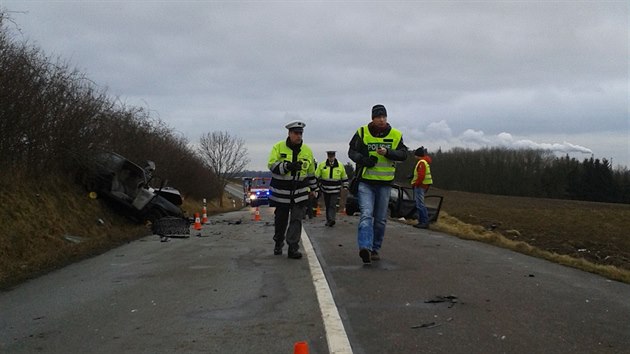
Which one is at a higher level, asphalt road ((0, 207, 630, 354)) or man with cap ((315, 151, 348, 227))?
man with cap ((315, 151, 348, 227))

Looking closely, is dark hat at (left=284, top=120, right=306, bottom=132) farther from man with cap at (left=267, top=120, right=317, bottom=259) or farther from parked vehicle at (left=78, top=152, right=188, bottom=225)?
parked vehicle at (left=78, top=152, right=188, bottom=225)

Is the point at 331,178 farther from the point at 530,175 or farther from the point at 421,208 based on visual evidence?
the point at 530,175

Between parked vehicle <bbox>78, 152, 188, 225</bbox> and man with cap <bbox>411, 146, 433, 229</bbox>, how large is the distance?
621 cm

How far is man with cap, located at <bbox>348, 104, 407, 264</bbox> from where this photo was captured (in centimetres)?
707

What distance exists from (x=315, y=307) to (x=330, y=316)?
35cm

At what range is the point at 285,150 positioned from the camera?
7.98 metres

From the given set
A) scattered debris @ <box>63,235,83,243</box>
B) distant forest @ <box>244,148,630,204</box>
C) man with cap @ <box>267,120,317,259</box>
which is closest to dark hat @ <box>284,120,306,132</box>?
man with cap @ <box>267,120,317,259</box>

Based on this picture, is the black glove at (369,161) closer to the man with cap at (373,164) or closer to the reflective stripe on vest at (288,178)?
the man with cap at (373,164)

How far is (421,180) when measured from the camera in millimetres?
13266

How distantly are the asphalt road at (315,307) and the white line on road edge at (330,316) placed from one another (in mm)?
37

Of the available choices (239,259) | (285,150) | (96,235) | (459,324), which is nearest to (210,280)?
(239,259)

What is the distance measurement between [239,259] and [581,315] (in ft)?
15.8

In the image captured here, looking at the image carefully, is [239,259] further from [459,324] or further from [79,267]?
[459,324]

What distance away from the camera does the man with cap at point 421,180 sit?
13.2 m
